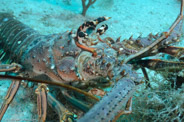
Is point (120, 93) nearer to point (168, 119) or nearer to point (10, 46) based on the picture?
point (168, 119)

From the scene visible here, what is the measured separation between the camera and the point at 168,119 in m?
1.67

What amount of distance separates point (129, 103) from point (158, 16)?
19.4 feet

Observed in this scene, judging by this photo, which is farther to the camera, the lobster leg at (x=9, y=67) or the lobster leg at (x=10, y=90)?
the lobster leg at (x=9, y=67)

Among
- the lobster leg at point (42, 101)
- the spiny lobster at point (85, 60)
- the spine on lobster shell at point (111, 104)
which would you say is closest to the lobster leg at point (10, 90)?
the spiny lobster at point (85, 60)

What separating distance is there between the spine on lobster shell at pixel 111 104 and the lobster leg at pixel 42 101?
118 centimetres

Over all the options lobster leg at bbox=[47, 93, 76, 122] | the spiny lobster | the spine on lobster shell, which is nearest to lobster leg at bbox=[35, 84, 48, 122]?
the spiny lobster

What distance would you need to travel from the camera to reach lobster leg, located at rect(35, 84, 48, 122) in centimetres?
202

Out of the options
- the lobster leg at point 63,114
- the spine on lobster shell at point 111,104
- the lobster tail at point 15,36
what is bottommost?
the lobster leg at point 63,114

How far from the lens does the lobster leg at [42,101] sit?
2021mm

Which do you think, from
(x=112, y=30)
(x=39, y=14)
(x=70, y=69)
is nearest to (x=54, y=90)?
(x=70, y=69)

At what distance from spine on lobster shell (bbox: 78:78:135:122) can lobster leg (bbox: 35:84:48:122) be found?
1177 millimetres

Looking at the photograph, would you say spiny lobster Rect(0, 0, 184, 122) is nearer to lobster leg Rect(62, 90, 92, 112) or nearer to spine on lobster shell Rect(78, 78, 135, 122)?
lobster leg Rect(62, 90, 92, 112)

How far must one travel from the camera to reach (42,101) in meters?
2.11

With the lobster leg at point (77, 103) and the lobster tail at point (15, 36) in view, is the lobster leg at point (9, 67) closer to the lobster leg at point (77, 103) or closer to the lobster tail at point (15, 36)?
the lobster tail at point (15, 36)
